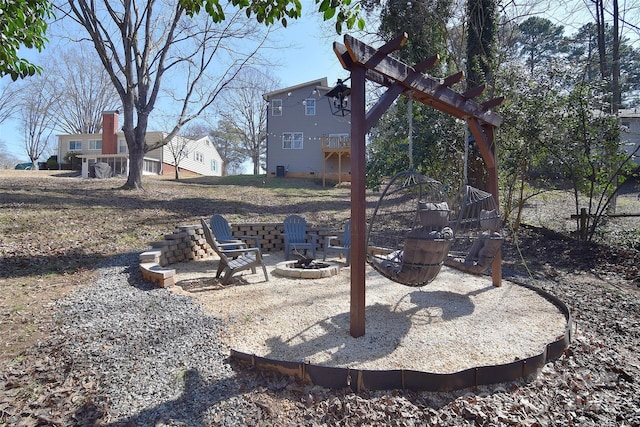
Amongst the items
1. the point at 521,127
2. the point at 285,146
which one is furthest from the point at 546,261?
the point at 285,146

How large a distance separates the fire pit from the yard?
103 inches

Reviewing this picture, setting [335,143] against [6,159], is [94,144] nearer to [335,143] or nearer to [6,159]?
[335,143]

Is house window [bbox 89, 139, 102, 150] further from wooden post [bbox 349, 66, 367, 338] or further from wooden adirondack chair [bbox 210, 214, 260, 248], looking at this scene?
wooden post [bbox 349, 66, 367, 338]

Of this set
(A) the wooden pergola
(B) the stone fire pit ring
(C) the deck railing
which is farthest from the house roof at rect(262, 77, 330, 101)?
(A) the wooden pergola

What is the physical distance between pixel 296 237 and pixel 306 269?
1352 millimetres

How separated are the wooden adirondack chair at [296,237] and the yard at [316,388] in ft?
8.65

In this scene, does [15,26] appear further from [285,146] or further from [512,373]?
[285,146]

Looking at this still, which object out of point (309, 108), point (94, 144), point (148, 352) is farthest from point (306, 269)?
point (94, 144)

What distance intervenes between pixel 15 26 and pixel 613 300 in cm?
684

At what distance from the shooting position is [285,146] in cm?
2294

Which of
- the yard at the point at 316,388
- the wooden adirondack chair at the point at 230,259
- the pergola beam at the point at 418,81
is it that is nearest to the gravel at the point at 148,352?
the yard at the point at 316,388

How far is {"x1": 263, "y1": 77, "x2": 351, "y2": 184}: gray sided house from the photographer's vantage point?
22.1m

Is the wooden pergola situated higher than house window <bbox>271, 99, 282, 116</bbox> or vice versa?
house window <bbox>271, 99, 282, 116</bbox>

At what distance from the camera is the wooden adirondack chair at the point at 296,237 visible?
6801 mm
